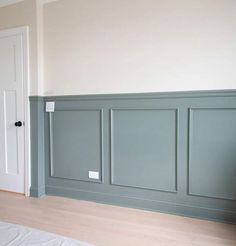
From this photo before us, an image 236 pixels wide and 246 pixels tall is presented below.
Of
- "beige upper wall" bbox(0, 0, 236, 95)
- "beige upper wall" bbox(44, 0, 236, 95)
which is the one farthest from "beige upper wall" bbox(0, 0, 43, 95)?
"beige upper wall" bbox(44, 0, 236, 95)

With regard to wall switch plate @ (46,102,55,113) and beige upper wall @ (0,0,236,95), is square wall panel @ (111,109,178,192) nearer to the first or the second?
beige upper wall @ (0,0,236,95)

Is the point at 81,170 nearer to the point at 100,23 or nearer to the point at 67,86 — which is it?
the point at 67,86

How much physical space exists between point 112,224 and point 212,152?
3.84 feet

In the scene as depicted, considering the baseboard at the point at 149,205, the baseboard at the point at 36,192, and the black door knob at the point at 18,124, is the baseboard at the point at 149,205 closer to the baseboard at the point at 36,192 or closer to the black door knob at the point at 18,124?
the baseboard at the point at 36,192

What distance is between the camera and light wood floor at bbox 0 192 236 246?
1.96m

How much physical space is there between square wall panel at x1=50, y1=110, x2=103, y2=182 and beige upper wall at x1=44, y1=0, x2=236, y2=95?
31 centimetres

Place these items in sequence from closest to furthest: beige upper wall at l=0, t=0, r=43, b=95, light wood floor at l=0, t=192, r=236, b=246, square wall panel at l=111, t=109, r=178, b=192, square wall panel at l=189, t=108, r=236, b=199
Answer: light wood floor at l=0, t=192, r=236, b=246, square wall panel at l=189, t=108, r=236, b=199, square wall panel at l=111, t=109, r=178, b=192, beige upper wall at l=0, t=0, r=43, b=95

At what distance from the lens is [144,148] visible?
8.39 feet

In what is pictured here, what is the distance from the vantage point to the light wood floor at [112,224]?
77.0 inches

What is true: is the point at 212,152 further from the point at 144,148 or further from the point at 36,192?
the point at 36,192

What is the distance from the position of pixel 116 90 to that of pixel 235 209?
1.68 metres

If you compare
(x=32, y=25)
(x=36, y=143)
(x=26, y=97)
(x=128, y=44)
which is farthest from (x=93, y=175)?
(x=32, y=25)

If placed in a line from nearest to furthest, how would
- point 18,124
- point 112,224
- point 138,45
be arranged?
point 112,224 → point 138,45 → point 18,124

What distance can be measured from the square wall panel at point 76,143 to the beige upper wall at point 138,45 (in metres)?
0.31
